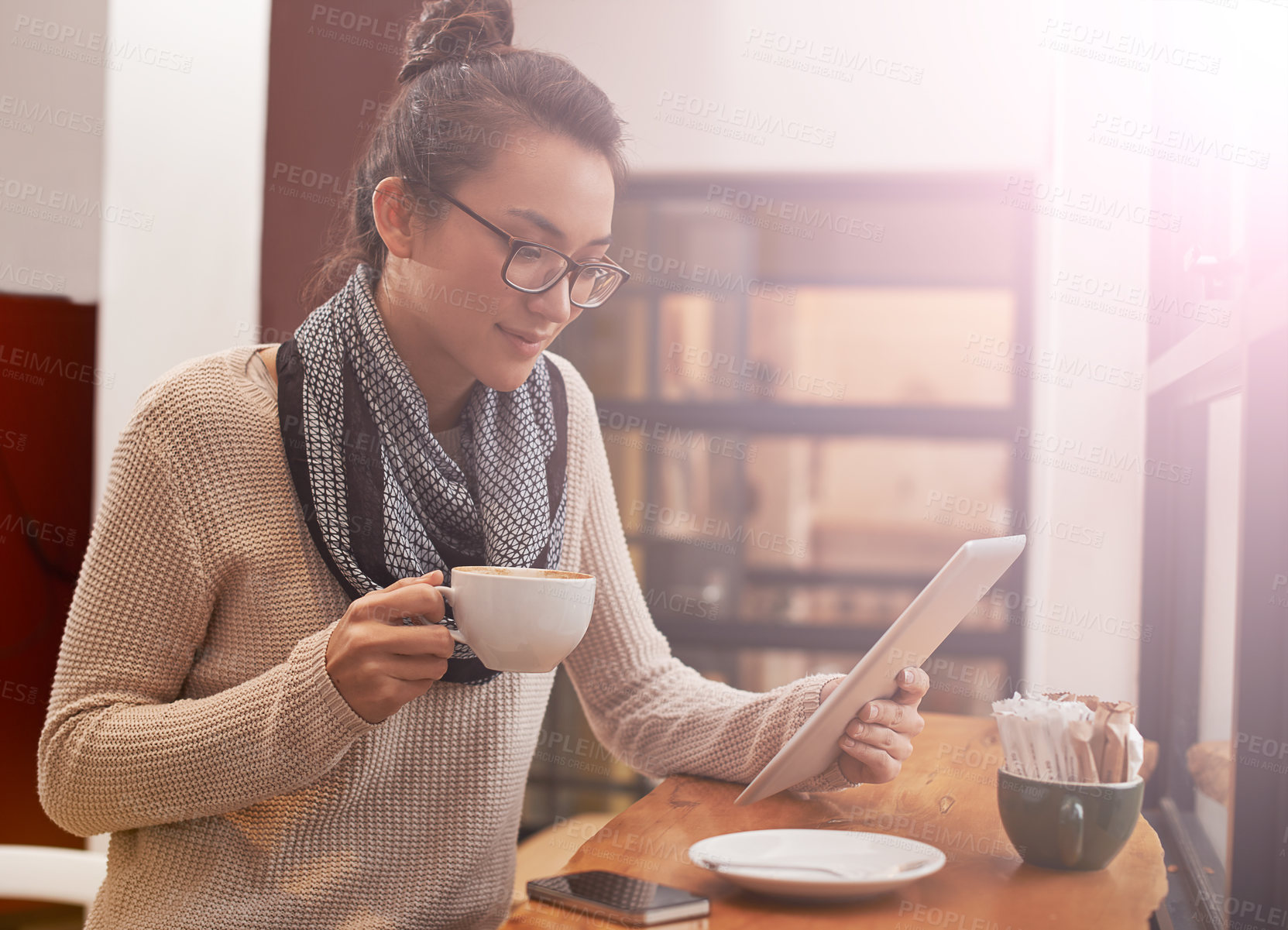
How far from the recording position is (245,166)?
2.31 m

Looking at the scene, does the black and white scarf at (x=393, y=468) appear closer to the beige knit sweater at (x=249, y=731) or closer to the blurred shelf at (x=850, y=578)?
the beige knit sweater at (x=249, y=731)

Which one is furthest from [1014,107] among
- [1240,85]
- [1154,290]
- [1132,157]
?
[1240,85]

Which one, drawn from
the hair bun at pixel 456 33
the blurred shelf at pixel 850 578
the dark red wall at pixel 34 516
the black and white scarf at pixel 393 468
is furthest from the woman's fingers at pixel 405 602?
the blurred shelf at pixel 850 578

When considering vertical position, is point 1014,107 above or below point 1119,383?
above

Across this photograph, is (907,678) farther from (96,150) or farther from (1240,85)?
(96,150)

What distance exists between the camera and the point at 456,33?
3.70ft

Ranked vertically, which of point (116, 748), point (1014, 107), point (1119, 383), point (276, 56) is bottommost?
point (116, 748)

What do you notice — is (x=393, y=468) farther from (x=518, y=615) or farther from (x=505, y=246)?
(x=518, y=615)

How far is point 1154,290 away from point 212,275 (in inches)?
86.1

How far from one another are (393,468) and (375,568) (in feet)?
0.39

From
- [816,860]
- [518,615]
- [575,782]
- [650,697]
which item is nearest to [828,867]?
[816,860]

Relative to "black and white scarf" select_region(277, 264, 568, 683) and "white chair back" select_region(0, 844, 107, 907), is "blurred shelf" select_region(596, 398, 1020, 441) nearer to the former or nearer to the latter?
"black and white scarf" select_region(277, 264, 568, 683)

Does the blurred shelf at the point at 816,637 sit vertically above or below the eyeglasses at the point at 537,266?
below

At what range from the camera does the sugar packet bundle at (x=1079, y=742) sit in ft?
2.47
